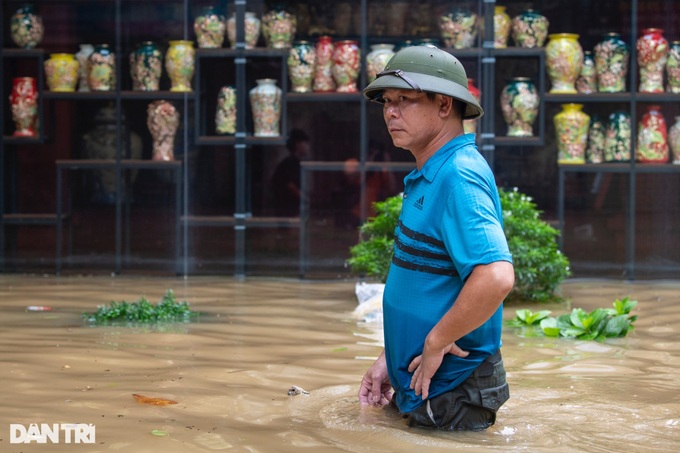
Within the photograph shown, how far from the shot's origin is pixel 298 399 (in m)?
3.96

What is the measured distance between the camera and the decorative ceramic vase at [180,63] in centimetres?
805

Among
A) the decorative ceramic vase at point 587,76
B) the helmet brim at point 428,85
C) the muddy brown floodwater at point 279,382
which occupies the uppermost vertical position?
the decorative ceramic vase at point 587,76

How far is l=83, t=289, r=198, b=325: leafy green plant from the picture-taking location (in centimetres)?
569

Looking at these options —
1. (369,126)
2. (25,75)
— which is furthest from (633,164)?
(25,75)

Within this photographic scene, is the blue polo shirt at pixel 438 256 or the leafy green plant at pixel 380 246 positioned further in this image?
the leafy green plant at pixel 380 246

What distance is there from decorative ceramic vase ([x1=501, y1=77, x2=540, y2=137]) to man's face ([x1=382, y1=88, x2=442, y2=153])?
15.7 feet

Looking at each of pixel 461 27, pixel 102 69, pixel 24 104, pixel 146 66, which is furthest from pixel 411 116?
pixel 24 104

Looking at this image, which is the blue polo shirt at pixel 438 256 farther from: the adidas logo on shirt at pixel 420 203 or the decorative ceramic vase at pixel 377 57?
the decorative ceramic vase at pixel 377 57

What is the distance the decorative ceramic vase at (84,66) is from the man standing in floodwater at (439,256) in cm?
523

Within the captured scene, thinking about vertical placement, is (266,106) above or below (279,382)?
above

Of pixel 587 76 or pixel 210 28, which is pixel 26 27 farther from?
pixel 587 76

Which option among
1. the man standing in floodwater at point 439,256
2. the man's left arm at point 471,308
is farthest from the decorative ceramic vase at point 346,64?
the man's left arm at point 471,308

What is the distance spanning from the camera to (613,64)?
26.1 feet

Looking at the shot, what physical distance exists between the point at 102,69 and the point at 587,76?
143 inches
